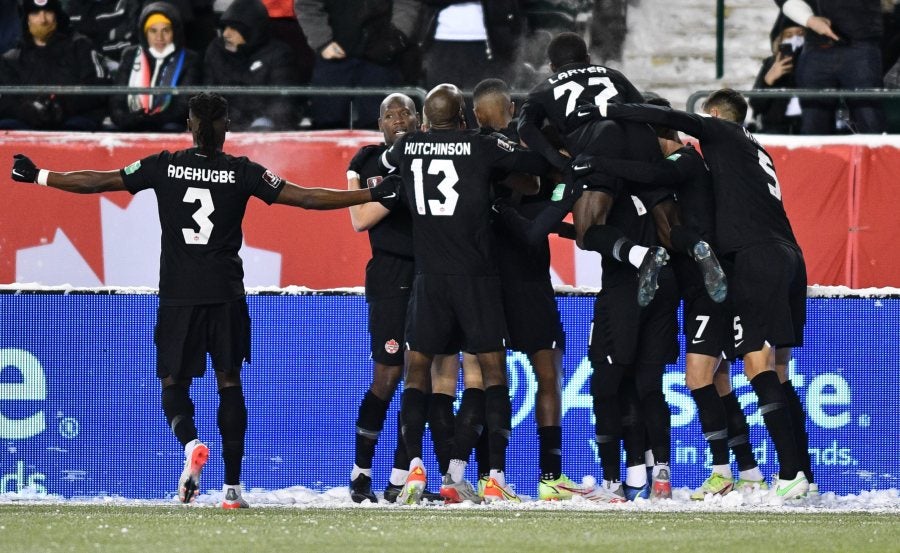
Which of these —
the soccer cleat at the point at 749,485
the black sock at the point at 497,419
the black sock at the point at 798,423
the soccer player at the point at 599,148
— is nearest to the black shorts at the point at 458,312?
the black sock at the point at 497,419

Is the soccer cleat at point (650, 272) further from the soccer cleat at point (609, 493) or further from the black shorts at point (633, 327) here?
the soccer cleat at point (609, 493)

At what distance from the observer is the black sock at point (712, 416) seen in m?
8.12

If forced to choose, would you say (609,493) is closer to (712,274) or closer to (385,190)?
(712,274)

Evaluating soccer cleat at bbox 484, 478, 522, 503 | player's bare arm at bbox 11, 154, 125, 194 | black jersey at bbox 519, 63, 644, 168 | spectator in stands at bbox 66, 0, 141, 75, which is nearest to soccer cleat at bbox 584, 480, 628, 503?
soccer cleat at bbox 484, 478, 522, 503

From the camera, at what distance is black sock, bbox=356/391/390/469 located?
28.2 ft

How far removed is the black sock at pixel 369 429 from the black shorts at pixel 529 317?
85cm

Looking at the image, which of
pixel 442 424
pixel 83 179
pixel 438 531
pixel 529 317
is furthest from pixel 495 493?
→ pixel 83 179

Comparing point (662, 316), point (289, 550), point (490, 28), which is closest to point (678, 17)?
point (490, 28)

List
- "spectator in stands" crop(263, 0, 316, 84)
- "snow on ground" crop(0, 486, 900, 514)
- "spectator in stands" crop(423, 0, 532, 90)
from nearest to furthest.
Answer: "snow on ground" crop(0, 486, 900, 514) < "spectator in stands" crop(423, 0, 532, 90) < "spectator in stands" crop(263, 0, 316, 84)

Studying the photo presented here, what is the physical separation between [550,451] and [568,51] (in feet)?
7.27

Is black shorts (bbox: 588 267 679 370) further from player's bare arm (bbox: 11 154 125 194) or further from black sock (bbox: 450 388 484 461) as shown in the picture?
player's bare arm (bbox: 11 154 125 194)

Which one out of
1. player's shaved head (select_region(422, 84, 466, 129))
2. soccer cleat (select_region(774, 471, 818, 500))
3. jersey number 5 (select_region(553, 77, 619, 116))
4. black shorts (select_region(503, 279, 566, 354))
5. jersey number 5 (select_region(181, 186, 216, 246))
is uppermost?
jersey number 5 (select_region(553, 77, 619, 116))

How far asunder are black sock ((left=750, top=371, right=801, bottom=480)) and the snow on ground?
0.19 m

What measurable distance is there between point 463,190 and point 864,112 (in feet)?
14.8
